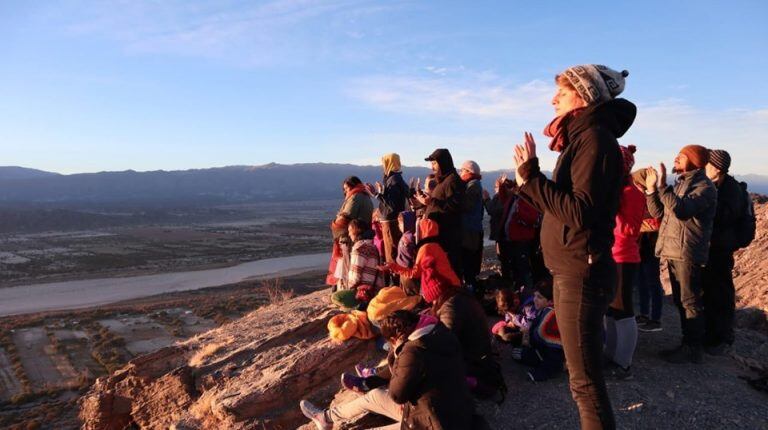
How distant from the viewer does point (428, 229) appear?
17.4 ft

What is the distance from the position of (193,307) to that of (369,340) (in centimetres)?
2604

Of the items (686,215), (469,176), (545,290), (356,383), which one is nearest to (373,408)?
(356,383)

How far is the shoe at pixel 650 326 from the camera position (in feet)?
19.1

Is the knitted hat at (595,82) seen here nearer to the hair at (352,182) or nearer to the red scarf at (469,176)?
the red scarf at (469,176)

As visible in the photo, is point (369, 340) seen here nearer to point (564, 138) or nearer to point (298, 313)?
point (298, 313)

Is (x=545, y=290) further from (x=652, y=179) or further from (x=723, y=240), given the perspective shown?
(x=723, y=240)

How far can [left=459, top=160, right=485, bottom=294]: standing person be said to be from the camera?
19.7 feet

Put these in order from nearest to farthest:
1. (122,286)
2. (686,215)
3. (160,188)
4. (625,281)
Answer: (686,215) < (625,281) < (122,286) < (160,188)

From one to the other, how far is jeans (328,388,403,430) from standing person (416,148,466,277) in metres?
1.94

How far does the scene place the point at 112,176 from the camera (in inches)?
7229

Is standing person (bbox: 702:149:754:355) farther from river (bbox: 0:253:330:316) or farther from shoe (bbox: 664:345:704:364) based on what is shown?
river (bbox: 0:253:330:316)

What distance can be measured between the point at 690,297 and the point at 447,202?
2.24 m

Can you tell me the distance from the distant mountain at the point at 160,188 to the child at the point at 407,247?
13897 cm

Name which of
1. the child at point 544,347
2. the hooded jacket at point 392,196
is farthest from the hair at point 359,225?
the child at point 544,347
